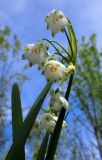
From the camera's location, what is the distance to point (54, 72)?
2.03 metres

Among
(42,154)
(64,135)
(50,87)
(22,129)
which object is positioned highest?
(50,87)

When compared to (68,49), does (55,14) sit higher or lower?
higher

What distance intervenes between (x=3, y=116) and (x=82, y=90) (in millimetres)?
4128

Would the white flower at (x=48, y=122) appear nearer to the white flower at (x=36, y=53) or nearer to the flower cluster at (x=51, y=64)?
the flower cluster at (x=51, y=64)

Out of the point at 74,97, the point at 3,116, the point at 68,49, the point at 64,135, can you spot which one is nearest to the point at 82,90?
the point at 74,97

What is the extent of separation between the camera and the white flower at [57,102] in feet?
6.51

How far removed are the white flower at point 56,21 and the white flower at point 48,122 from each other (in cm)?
41

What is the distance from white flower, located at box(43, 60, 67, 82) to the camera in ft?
6.64

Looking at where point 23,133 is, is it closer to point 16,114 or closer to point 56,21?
point 16,114

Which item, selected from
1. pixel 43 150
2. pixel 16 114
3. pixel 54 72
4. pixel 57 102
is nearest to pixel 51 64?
pixel 54 72

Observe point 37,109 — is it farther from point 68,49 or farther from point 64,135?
point 64,135

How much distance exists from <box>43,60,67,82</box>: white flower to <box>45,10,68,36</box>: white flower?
18cm

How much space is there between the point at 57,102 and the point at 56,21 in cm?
42

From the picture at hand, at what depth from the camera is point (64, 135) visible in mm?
13555
